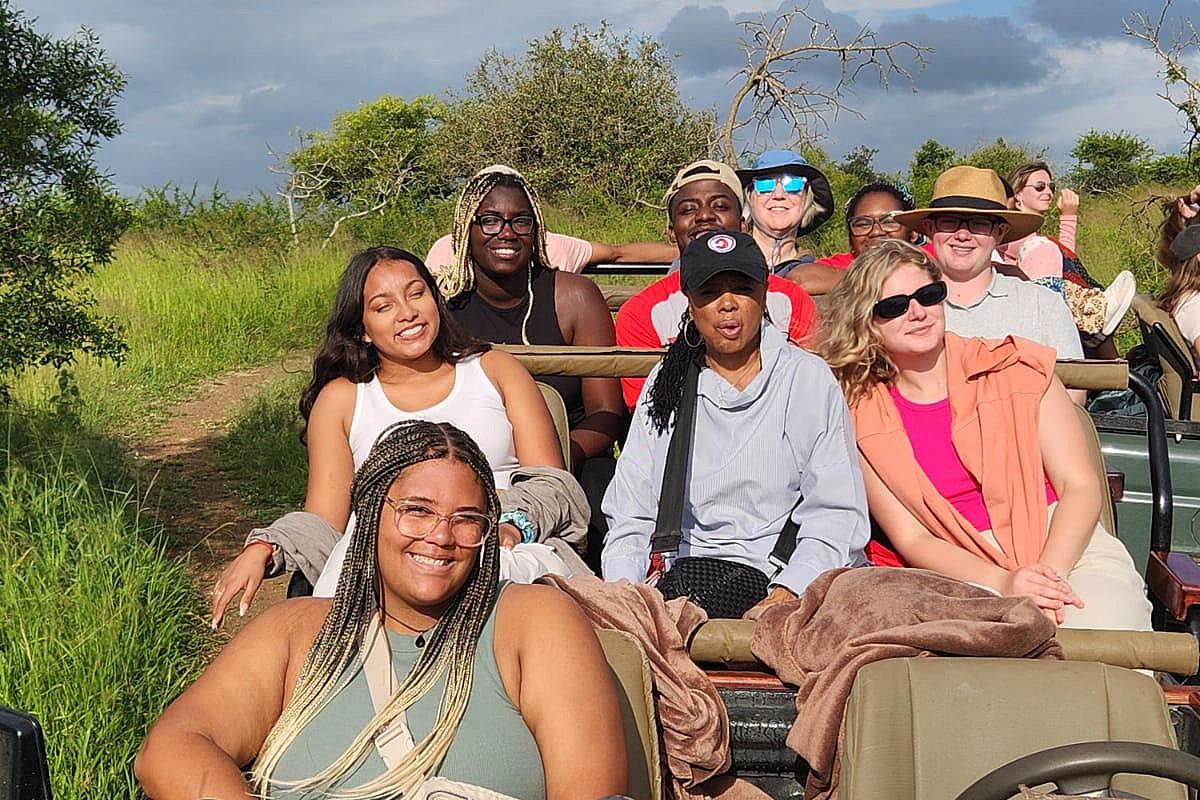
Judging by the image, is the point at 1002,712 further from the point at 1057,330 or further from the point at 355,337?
the point at 1057,330

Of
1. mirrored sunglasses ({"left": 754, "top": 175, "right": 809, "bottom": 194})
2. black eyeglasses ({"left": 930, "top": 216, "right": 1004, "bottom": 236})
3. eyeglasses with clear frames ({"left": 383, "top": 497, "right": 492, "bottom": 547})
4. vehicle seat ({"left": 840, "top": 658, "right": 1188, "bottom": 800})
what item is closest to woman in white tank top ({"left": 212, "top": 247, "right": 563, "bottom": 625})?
eyeglasses with clear frames ({"left": 383, "top": 497, "right": 492, "bottom": 547})

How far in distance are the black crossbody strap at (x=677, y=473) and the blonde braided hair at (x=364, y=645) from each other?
3.27ft

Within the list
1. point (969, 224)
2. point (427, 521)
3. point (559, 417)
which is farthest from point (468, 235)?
point (427, 521)

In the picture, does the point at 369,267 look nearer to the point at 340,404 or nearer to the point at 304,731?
the point at 340,404

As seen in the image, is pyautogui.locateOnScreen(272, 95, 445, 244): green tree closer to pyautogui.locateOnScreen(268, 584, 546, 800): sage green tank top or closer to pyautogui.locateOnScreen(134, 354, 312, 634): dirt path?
pyautogui.locateOnScreen(134, 354, 312, 634): dirt path

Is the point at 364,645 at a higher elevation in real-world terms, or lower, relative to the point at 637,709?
higher

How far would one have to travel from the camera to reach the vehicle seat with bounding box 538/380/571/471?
145 inches

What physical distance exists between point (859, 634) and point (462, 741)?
2.73ft

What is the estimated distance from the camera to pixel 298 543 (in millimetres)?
2988

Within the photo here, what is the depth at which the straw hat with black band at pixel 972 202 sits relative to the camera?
4078mm

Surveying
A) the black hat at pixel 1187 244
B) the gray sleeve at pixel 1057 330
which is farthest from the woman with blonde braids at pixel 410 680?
the black hat at pixel 1187 244

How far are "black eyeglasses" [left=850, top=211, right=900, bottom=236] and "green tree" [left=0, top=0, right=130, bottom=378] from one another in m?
3.05

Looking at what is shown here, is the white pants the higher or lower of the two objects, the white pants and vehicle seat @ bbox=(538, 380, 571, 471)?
the lower

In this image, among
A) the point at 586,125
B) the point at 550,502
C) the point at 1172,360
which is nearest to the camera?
the point at 550,502
